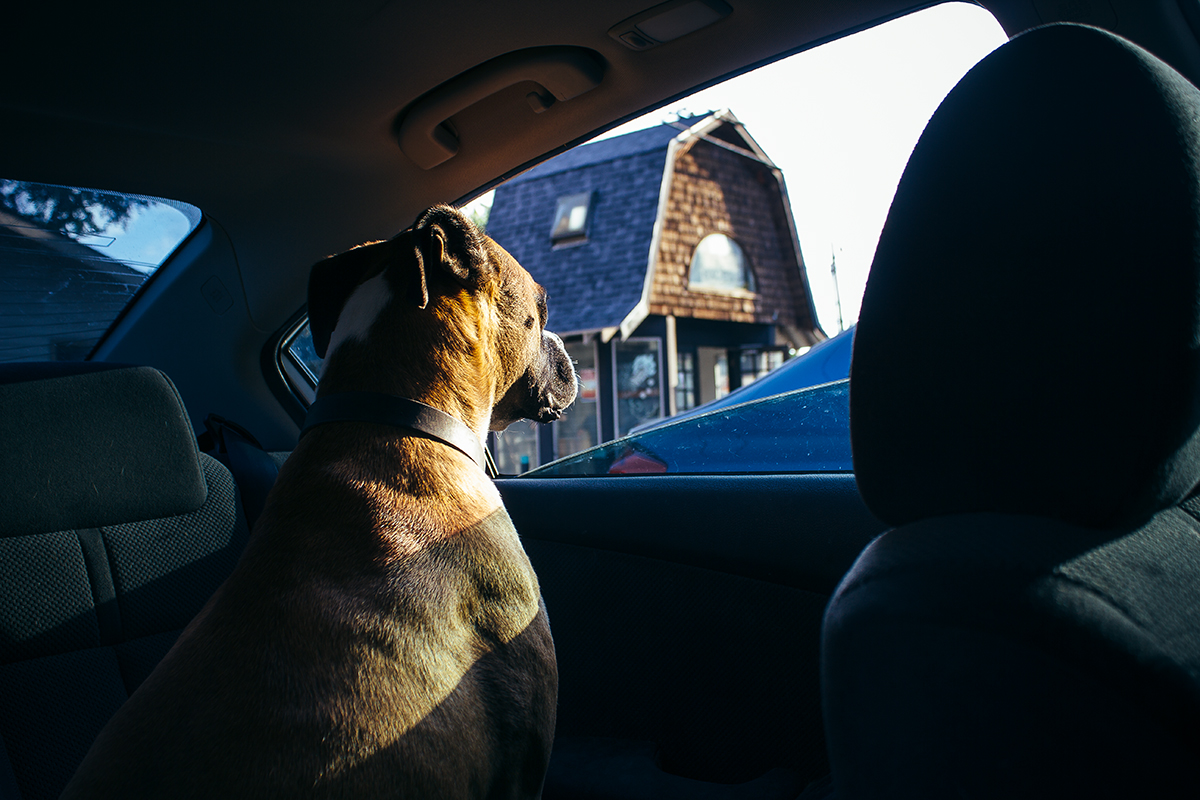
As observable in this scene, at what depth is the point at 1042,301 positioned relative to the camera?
0.83 m

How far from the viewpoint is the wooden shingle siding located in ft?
42.7

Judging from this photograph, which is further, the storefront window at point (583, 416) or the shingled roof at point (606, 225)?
the storefront window at point (583, 416)

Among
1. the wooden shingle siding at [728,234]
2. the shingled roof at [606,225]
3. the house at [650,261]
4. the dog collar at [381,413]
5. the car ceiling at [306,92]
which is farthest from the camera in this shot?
the wooden shingle siding at [728,234]

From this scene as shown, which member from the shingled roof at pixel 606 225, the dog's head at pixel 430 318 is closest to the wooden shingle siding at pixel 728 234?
the shingled roof at pixel 606 225

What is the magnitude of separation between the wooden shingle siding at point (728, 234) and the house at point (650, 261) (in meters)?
0.03

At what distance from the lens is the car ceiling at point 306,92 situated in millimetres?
1959

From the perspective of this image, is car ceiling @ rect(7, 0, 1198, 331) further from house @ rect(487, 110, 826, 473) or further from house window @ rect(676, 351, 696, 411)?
house window @ rect(676, 351, 696, 411)

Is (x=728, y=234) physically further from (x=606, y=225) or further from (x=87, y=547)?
(x=87, y=547)

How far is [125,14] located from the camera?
1905mm

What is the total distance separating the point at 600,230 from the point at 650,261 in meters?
1.17

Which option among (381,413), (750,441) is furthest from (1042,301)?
(750,441)

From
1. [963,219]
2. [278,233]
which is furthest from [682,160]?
[963,219]

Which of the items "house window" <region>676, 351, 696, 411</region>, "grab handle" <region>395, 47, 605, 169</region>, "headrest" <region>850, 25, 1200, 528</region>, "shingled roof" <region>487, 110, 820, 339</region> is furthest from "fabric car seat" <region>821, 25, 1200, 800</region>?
"house window" <region>676, 351, 696, 411</region>

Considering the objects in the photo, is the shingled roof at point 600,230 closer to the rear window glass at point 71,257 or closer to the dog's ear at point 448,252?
the rear window glass at point 71,257
